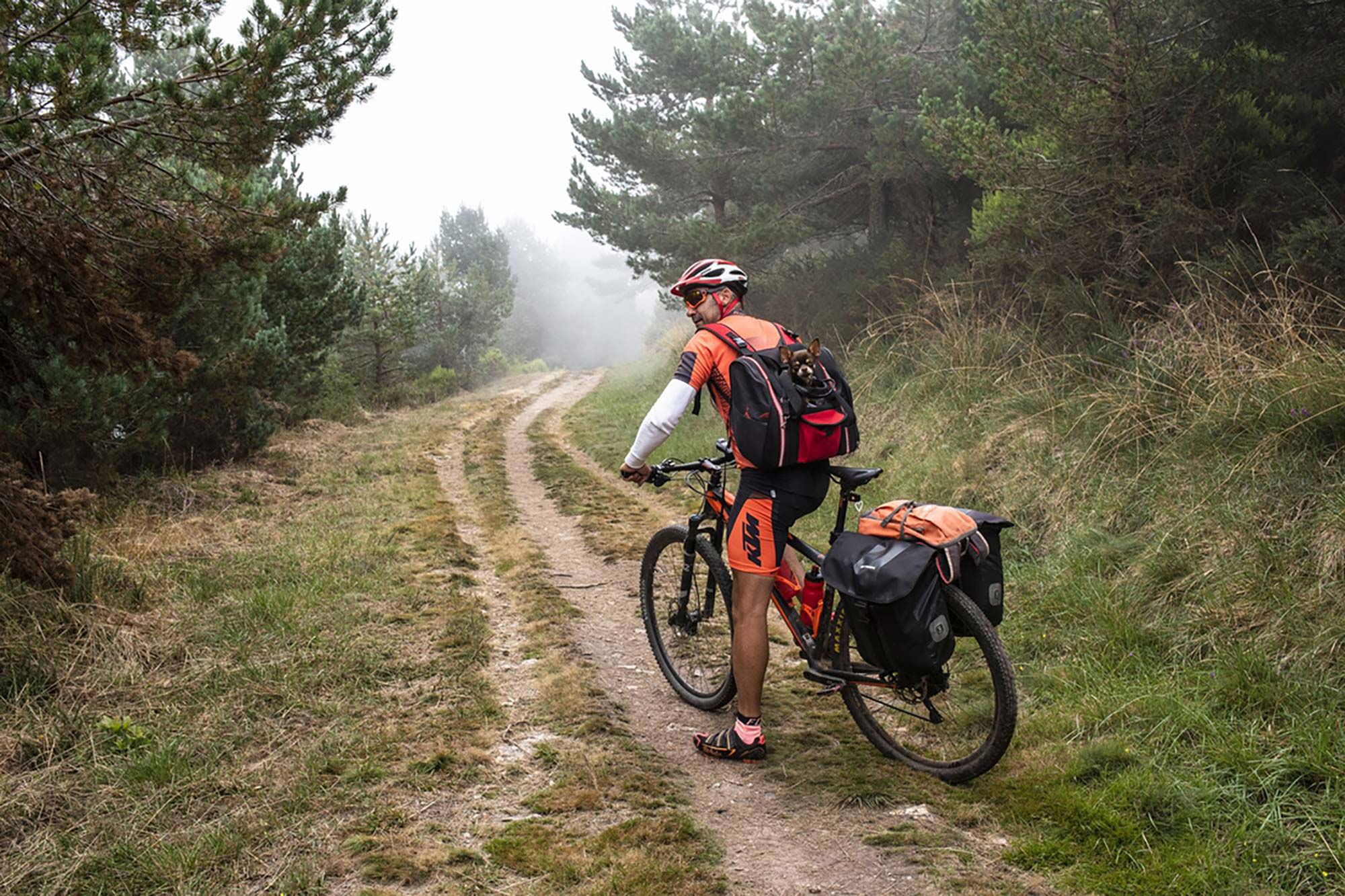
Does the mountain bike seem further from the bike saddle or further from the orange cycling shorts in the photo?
the orange cycling shorts

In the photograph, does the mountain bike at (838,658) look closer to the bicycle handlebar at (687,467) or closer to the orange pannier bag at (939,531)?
the bicycle handlebar at (687,467)

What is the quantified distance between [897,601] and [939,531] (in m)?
0.33

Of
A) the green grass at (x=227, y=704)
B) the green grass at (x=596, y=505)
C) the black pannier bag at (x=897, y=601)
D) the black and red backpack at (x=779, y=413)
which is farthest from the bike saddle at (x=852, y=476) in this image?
the green grass at (x=596, y=505)

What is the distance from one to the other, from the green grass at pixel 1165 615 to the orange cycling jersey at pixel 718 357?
5.69 ft

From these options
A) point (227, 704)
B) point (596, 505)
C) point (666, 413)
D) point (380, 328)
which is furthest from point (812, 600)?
point (380, 328)

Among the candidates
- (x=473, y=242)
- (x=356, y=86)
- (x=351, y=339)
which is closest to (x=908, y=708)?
(x=356, y=86)

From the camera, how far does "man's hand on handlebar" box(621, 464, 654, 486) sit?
411cm

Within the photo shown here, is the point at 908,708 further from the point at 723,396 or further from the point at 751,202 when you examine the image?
the point at 751,202

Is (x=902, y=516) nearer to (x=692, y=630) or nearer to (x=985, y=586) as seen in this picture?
(x=985, y=586)

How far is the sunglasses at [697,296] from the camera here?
12.9ft

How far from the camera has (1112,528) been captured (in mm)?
5441

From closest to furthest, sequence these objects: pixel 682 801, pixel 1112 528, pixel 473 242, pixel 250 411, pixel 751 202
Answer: pixel 682 801 < pixel 1112 528 < pixel 250 411 < pixel 751 202 < pixel 473 242

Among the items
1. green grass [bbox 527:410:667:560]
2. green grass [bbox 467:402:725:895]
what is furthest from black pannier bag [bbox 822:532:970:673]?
green grass [bbox 527:410:667:560]

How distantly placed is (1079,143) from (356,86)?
6.23 meters
